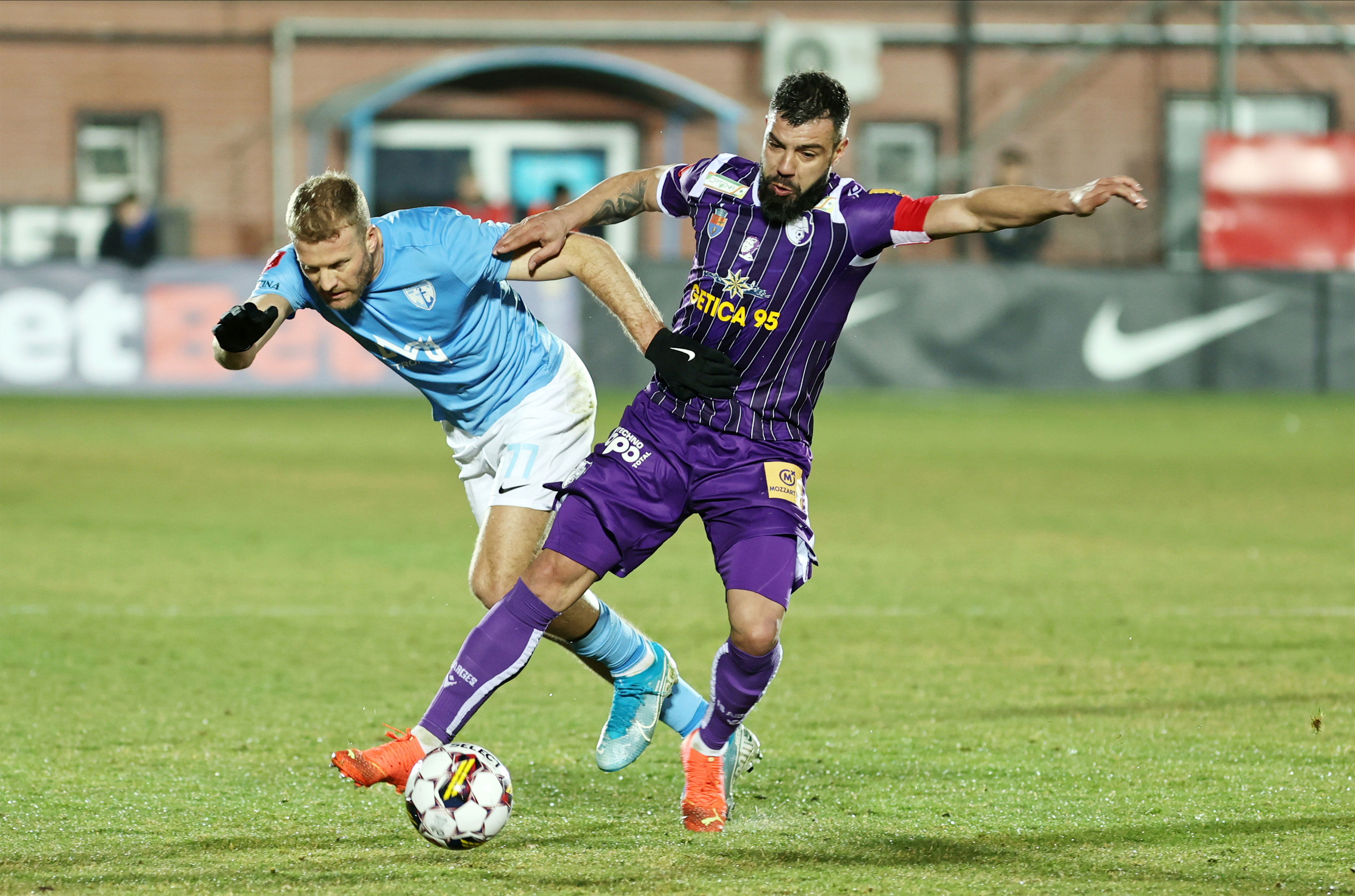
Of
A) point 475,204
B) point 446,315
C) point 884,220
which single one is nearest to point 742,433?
point 884,220

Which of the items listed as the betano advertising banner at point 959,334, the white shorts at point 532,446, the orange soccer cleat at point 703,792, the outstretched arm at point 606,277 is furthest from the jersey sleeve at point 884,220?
the betano advertising banner at point 959,334

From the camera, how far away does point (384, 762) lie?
4.45 metres

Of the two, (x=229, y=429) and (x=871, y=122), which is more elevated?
(x=871, y=122)

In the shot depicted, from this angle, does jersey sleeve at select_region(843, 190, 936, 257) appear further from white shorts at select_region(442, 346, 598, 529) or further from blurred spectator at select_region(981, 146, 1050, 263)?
blurred spectator at select_region(981, 146, 1050, 263)

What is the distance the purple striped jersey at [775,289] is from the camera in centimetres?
480

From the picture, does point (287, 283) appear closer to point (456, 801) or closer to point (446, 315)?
point (446, 315)

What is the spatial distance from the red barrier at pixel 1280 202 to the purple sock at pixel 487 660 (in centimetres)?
1839

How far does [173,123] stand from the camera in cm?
2597

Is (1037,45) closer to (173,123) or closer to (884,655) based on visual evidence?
(173,123)

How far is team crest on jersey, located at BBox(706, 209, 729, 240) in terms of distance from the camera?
16.2 ft

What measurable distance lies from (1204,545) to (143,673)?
5.87 metres

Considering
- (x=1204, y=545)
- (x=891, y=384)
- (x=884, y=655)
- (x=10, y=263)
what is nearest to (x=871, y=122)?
(x=891, y=384)

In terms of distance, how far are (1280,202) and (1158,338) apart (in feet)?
10.5

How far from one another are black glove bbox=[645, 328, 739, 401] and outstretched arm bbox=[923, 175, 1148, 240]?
2.03ft
